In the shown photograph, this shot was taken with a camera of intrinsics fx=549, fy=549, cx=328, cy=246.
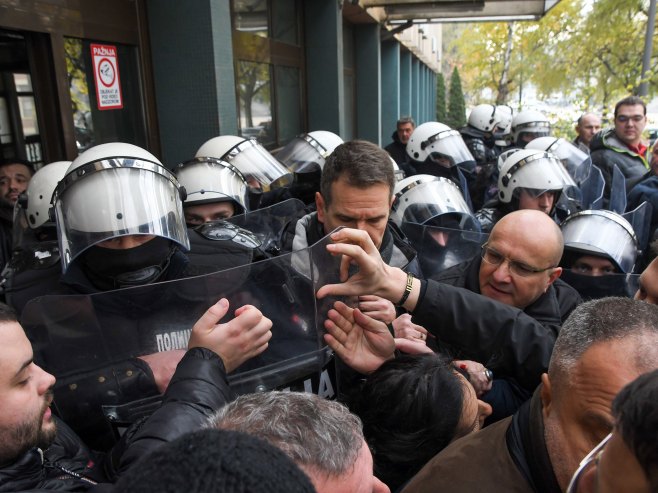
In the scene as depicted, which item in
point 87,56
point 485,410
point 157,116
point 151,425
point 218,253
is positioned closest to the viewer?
point 151,425

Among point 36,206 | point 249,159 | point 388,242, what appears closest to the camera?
point 388,242

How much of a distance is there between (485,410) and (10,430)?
1.35m

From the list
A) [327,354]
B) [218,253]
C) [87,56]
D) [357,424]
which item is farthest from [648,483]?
[87,56]

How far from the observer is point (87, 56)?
14.2 ft

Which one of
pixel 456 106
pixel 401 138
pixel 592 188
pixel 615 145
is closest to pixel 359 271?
pixel 592 188

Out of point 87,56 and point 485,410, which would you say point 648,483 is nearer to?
point 485,410

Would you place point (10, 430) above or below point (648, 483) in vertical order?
below

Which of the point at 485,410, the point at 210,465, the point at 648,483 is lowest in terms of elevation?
the point at 485,410

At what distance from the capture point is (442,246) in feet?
10.1

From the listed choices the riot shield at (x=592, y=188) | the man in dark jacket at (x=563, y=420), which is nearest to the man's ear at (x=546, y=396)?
the man in dark jacket at (x=563, y=420)

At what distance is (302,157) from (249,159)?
2.47 feet

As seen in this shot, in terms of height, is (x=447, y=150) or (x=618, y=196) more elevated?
(x=447, y=150)

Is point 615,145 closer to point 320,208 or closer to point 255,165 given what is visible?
point 255,165

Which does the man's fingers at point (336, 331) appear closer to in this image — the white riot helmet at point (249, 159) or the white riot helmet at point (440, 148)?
the white riot helmet at point (249, 159)
